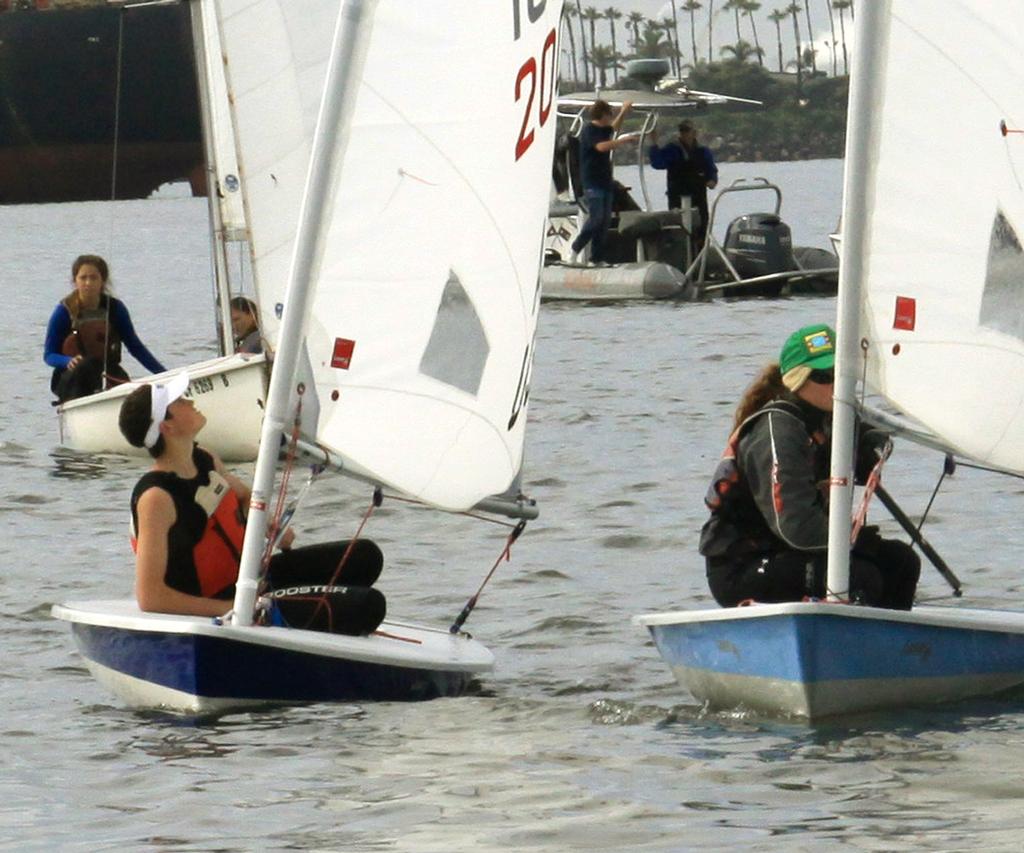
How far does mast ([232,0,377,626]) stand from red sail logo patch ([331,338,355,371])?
0.14m

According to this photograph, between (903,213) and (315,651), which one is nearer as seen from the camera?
(903,213)

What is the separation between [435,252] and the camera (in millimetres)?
6508

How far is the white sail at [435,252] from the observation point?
6.34 metres

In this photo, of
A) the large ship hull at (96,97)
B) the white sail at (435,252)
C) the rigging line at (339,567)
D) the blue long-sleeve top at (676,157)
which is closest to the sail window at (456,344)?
the white sail at (435,252)

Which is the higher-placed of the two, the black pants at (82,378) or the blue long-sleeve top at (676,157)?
the blue long-sleeve top at (676,157)

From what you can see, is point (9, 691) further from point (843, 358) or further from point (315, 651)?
point (843, 358)

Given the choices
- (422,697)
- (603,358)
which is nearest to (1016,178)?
(422,697)

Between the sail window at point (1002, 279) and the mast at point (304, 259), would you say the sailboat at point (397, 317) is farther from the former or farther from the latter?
the sail window at point (1002, 279)

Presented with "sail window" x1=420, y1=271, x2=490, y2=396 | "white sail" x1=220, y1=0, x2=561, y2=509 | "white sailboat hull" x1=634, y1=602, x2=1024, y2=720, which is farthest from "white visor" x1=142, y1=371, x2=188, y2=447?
"white sailboat hull" x1=634, y1=602, x2=1024, y2=720

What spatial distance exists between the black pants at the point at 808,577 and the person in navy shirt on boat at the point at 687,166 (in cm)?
1518

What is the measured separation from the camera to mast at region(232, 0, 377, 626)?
612 cm

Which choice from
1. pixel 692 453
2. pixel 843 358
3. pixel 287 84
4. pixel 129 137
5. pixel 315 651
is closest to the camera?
pixel 843 358

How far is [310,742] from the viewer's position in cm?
615

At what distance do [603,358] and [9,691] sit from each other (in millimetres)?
12022
